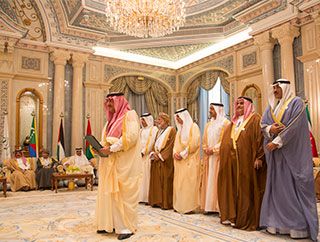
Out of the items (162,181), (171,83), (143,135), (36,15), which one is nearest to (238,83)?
(171,83)

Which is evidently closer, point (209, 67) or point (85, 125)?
point (85, 125)

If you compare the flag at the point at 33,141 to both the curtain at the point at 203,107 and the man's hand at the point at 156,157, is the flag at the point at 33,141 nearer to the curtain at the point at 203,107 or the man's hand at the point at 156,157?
the man's hand at the point at 156,157

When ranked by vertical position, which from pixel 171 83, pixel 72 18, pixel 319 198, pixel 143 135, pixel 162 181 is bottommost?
pixel 319 198

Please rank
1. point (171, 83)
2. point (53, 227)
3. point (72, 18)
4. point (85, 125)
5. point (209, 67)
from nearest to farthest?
point (53, 227) → point (72, 18) → point (85, 125) → point (209, 67) → point (171, 83)

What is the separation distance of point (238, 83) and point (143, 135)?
159 inches

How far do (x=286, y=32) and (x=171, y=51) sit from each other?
4.15 metres

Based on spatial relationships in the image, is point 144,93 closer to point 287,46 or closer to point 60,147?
point 60,147

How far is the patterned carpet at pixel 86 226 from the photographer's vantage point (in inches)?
129

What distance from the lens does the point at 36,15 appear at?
869 cm

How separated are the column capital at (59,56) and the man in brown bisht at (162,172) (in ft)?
15.6

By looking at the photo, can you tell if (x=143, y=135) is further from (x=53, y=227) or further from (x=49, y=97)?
(x=49, y=97)

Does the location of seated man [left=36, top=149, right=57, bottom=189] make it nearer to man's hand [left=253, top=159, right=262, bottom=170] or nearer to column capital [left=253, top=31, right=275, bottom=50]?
man's hand [left=253, top=159, right=262, bottom=170]

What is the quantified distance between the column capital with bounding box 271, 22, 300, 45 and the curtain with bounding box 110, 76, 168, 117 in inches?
191

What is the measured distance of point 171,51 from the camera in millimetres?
10477
